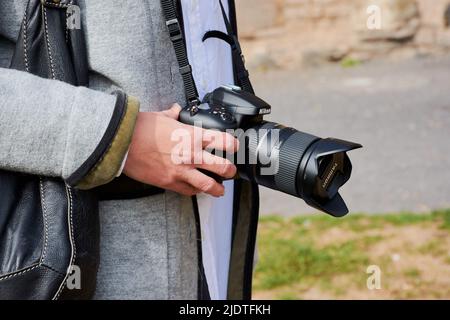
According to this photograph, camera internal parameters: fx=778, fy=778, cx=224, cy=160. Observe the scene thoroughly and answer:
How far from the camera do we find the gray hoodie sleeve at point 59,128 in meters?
1.33

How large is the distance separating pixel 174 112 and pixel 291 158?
0.79 ft

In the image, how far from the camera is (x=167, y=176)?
144cm

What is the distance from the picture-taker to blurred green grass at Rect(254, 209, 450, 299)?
3426 millimetres

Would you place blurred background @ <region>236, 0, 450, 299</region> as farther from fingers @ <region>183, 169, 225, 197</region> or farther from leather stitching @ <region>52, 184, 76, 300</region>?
leather stitching @ <region>52, 184, 76, 300</region>

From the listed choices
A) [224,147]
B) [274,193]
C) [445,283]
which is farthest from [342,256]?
[224,147]

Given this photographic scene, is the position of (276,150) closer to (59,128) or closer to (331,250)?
(59,128)

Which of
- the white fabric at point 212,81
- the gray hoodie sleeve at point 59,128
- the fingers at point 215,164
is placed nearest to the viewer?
the gray hoodie sleeve at point 59,128

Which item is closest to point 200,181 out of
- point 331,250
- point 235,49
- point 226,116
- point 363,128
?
point 226,116

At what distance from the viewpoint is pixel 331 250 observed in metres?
3.70

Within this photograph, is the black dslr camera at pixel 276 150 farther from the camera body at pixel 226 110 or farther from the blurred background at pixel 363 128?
the blurred background at pixel 363 128

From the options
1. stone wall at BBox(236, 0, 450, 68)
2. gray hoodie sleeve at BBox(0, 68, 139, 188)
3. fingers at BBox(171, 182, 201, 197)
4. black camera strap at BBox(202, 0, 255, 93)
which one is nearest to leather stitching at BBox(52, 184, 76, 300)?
gray hoodie sleeve at BBox(0, 68, 139, 188)

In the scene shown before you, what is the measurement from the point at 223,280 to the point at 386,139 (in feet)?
12.6

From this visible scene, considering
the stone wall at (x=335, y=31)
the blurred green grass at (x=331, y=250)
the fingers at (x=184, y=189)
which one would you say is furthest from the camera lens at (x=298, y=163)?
the stone wall at (x=335, y=31)

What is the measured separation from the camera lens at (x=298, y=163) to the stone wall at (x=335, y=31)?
20.1 feet
